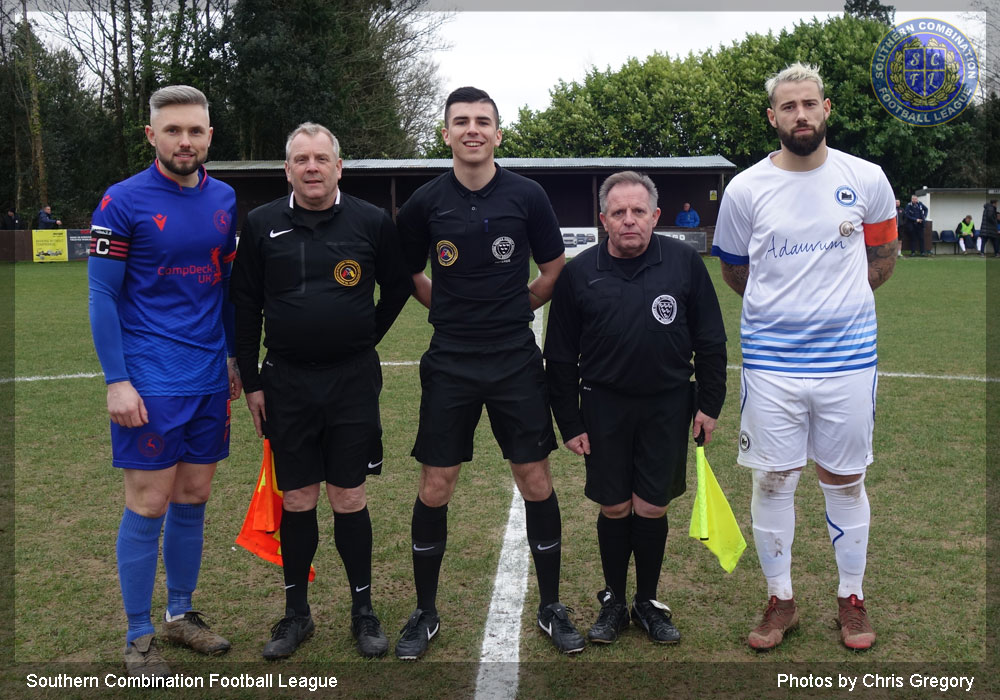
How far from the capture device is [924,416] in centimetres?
741

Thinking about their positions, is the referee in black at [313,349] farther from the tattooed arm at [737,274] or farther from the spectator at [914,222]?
the spectator at [914,222]

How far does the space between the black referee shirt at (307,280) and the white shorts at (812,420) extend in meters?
1.76

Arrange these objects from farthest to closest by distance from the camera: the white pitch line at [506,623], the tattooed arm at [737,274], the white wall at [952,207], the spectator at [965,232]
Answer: the white wall at [952,207]
the spectator at [965,232]
the tattooed arm at [737,274]
the white pitch line at [506,623]

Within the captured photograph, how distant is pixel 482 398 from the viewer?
3703 mm

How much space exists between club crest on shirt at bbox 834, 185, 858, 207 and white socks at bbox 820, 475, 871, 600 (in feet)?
3.96

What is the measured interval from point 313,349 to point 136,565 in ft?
3.85

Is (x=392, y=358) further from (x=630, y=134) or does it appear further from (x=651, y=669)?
(x=630, y=134)

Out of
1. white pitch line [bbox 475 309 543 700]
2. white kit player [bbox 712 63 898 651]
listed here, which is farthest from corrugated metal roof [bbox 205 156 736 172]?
→ white kit player [bbox 712 63 898 651]

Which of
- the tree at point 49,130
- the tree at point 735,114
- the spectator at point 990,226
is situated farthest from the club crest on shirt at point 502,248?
the tree at point 735,114

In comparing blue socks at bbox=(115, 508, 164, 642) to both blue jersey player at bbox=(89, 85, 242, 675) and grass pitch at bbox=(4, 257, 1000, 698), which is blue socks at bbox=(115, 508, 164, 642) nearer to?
blue jersey player at bbox=(89, 85, 242, 675)

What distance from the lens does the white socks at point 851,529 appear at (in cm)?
378

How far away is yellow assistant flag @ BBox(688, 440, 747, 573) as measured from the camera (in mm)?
3857

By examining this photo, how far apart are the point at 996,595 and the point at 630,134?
46.0 m

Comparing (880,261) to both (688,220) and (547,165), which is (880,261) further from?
(547,165)
